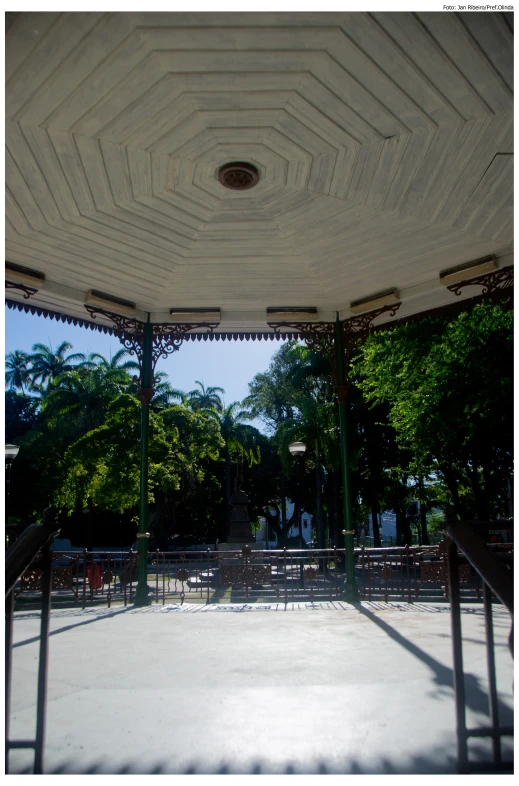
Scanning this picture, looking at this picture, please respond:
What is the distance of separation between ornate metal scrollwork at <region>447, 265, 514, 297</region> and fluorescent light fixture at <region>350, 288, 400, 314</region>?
915 millimetres

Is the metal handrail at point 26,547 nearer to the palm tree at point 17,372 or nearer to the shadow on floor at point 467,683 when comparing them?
the shadow on floor at point 467,683

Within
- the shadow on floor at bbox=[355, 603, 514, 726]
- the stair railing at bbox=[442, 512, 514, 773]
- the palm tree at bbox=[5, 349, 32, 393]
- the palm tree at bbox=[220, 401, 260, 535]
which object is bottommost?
the shadow on floor at bbox=[355, 603, 514, 726]

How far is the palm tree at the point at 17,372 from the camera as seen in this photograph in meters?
41.0

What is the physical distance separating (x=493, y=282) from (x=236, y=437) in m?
28.3

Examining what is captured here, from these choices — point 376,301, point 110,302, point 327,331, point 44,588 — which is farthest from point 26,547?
point 327,331

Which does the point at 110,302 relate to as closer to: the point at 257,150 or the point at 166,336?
the point at 166,336

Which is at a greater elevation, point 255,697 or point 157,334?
point 157,334

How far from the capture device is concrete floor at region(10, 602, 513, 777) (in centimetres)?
271

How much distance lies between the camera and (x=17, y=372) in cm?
4141

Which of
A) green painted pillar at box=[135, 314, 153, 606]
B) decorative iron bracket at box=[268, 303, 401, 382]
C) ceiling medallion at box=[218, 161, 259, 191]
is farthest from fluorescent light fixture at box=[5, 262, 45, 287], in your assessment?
decorative iron bracket at box=[268, 303, 401, 382]

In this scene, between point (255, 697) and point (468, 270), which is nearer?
point (255, 697)

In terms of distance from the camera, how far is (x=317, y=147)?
5.09 m

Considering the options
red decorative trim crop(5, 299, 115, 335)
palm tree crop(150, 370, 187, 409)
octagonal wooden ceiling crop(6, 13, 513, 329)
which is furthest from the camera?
palm tree crop(150, 370, 187, 409)

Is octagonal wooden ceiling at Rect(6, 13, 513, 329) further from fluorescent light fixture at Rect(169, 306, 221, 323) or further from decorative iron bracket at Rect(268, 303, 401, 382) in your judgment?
decorative iron bracket at Rect(268, 303, 401, 382)
